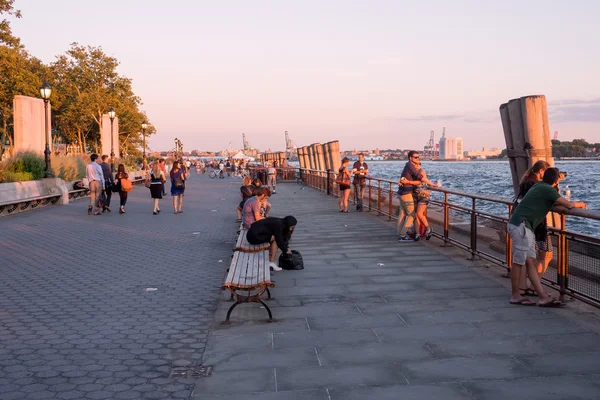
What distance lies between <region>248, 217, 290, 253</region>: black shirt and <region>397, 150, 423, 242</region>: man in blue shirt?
3675 millimetres

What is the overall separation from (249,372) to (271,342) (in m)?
0.80

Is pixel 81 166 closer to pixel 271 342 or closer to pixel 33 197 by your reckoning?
pixel 33 197

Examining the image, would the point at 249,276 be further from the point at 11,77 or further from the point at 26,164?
the point at 11,77

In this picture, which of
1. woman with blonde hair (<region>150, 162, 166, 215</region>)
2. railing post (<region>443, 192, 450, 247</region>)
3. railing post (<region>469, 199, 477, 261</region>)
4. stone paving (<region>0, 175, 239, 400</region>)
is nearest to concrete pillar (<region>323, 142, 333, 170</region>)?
woman with blonde hair (<region>150, 162, 166, 215</region>)

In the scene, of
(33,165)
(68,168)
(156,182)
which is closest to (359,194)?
(156,182)

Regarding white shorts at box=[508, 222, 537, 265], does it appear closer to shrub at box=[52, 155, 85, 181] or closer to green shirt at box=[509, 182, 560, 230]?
green shirt at box=[509, 182, 560, 230]

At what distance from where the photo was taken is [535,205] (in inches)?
261

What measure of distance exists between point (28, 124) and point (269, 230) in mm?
18590

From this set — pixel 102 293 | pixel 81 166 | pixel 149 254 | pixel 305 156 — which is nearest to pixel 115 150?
pixel 81 166

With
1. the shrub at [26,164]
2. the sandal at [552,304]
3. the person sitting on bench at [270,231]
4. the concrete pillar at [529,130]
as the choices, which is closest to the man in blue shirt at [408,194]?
the concrete pillar at [529,130]

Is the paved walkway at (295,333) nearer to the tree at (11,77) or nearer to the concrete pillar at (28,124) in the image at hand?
the concrete pillar at (28,124)

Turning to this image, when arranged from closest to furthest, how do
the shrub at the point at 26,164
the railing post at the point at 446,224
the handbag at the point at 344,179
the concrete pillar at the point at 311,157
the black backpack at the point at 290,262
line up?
the black backpack at the point at 290,262 < the railing post at the point at 446,224 < the handbag at the point at 344,179 < the shrub at the point at 26,164 < the concrete pillar at the point at 311,157

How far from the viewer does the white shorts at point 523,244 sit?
668 centimetres

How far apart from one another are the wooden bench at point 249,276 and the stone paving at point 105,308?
460 mm
